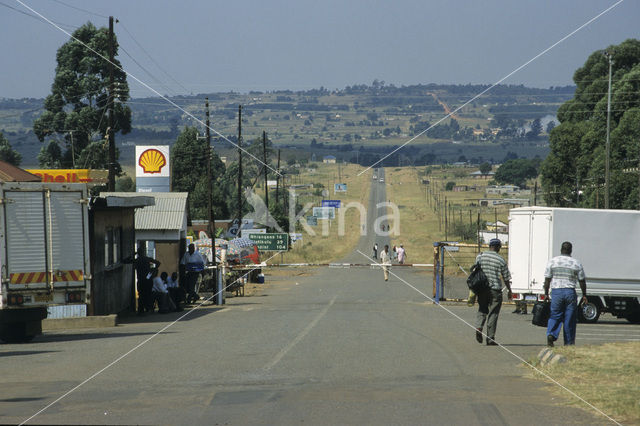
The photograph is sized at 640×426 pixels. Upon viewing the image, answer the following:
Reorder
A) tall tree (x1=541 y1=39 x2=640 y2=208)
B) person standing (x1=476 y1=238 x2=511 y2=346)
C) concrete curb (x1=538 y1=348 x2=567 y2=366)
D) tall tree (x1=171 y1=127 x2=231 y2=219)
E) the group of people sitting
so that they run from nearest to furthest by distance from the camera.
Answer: concrete curb (x1=538 y1=348 x2=567 y2=366), person standing (x1=476 y1=238 x2=511 y2=346), the group of people sitting, tall tree (x1=541 y1=39 x2=640 y2=208), tall tree (x1=171 y1=127 x2=231 y2=219)

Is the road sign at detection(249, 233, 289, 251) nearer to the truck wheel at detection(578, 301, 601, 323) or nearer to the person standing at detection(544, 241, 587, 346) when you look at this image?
the truck wheel at detection(578, 301, 601, 323)

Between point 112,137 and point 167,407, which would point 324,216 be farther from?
point 167,407

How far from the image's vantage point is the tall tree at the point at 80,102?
59.5 metres

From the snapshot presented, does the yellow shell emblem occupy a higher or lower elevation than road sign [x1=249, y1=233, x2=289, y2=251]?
higher

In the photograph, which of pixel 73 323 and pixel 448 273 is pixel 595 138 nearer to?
pixel 448 273

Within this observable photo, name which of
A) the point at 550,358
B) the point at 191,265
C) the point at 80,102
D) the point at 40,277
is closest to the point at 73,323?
the point at 40,277

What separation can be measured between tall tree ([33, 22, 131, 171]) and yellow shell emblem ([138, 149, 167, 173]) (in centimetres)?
968

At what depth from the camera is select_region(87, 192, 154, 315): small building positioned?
19.7 meters

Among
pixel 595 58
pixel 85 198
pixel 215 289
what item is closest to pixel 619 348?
pixel 85 198

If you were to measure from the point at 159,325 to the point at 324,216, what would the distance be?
9424 cm

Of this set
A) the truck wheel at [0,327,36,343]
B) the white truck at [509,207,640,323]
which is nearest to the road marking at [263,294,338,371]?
the truck wheel at [0,327,36,343]

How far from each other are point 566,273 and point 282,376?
5137 millimetres

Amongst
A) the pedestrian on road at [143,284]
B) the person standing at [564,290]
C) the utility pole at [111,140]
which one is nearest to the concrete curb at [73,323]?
the pedestrian on road at [143,284]

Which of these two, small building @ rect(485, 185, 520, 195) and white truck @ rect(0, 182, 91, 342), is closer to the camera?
white truck @ rect(0, 182, 91, 342)
